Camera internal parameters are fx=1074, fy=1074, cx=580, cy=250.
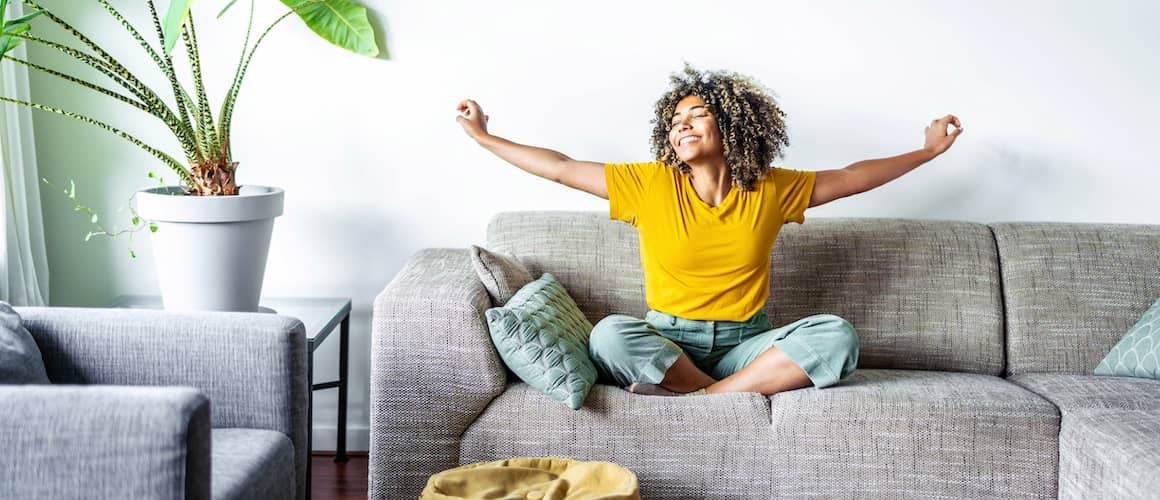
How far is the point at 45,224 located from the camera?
3.01 meters

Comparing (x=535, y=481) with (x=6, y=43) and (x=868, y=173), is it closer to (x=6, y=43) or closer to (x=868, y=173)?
(x=868, y=173)

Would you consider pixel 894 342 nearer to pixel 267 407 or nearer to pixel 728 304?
pixel 728 304

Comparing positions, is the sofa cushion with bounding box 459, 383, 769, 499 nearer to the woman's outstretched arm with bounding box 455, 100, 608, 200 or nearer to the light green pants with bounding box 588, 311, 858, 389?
the light green pants with bounding box 588, 311, 858, 389

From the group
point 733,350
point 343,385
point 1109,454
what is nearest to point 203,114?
point 343,385

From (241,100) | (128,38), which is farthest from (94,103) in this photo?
(241,100)

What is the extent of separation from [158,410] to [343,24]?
5.41 ft

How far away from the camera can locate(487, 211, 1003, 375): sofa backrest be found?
2.70 m

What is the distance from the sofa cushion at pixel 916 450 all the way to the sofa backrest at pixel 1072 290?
493 mm

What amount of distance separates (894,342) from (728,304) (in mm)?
471

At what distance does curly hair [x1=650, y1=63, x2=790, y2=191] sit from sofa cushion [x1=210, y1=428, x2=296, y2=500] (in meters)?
1.20

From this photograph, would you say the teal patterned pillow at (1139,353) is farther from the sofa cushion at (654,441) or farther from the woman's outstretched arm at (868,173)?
the sofa cushion at (654,441)

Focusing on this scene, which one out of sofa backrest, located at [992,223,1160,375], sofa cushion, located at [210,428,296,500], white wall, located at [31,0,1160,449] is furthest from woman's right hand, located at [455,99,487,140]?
sofa backrest, located at [992,223,1160,375]

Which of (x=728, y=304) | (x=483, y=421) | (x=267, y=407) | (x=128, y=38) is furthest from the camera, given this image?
(x=128, y=38)

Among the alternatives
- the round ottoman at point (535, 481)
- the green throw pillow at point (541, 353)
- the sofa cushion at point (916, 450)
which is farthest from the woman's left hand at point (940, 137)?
the round ottoman at point (535, 481)
